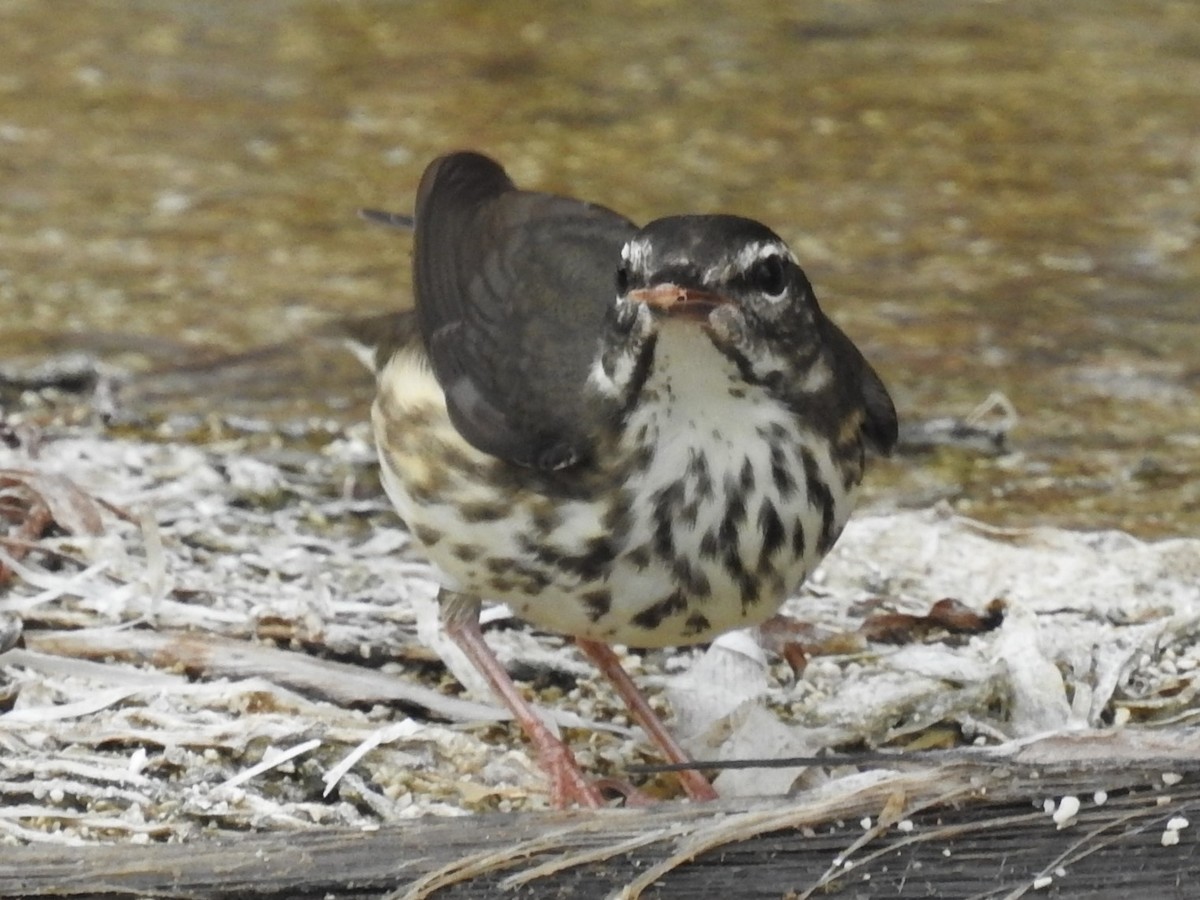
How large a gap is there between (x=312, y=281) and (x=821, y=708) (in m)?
3.68

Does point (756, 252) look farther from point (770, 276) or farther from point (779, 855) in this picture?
point (779, 855)

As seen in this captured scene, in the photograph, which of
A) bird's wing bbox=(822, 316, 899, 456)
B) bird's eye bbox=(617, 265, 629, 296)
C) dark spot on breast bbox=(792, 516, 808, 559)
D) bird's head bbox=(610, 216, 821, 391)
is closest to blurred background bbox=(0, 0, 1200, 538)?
bird's wing bbox=(822, 316, 899, 456)

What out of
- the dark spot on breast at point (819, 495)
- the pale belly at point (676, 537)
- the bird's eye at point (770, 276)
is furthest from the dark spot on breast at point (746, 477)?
the bird's eye at point (770, 276)

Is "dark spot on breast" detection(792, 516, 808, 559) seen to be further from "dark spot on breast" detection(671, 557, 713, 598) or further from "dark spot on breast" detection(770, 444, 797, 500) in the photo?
"dark spot on breast" detection(671, 557, 713, 598)

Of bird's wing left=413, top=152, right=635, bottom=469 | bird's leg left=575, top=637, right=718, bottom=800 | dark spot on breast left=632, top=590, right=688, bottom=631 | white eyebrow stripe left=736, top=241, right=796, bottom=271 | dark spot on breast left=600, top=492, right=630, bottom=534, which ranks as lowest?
bird's leg left=575, top=637, right=718, bottom=800

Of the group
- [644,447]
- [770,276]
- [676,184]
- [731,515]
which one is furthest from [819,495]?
[676,184]

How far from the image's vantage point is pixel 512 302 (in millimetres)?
4832

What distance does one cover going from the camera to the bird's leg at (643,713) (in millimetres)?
4660

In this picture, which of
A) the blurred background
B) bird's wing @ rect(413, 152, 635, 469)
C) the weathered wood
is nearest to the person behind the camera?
the weathered wood

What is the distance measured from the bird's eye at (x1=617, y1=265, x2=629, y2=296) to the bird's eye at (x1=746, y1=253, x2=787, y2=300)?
0.68 ft

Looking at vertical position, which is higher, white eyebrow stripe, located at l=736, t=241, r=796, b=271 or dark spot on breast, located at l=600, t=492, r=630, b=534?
white eyebrow stripe, located at l=736, t=241, r=796, b=271

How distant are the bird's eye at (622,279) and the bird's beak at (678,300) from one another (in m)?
0.09

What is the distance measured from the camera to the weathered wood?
384 cm

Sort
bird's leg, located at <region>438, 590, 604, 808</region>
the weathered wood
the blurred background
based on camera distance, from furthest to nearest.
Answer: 1. the blurred background
2. bird's leg, located at <region>438, 590, 604, 808</region>
3. the weathered wood
